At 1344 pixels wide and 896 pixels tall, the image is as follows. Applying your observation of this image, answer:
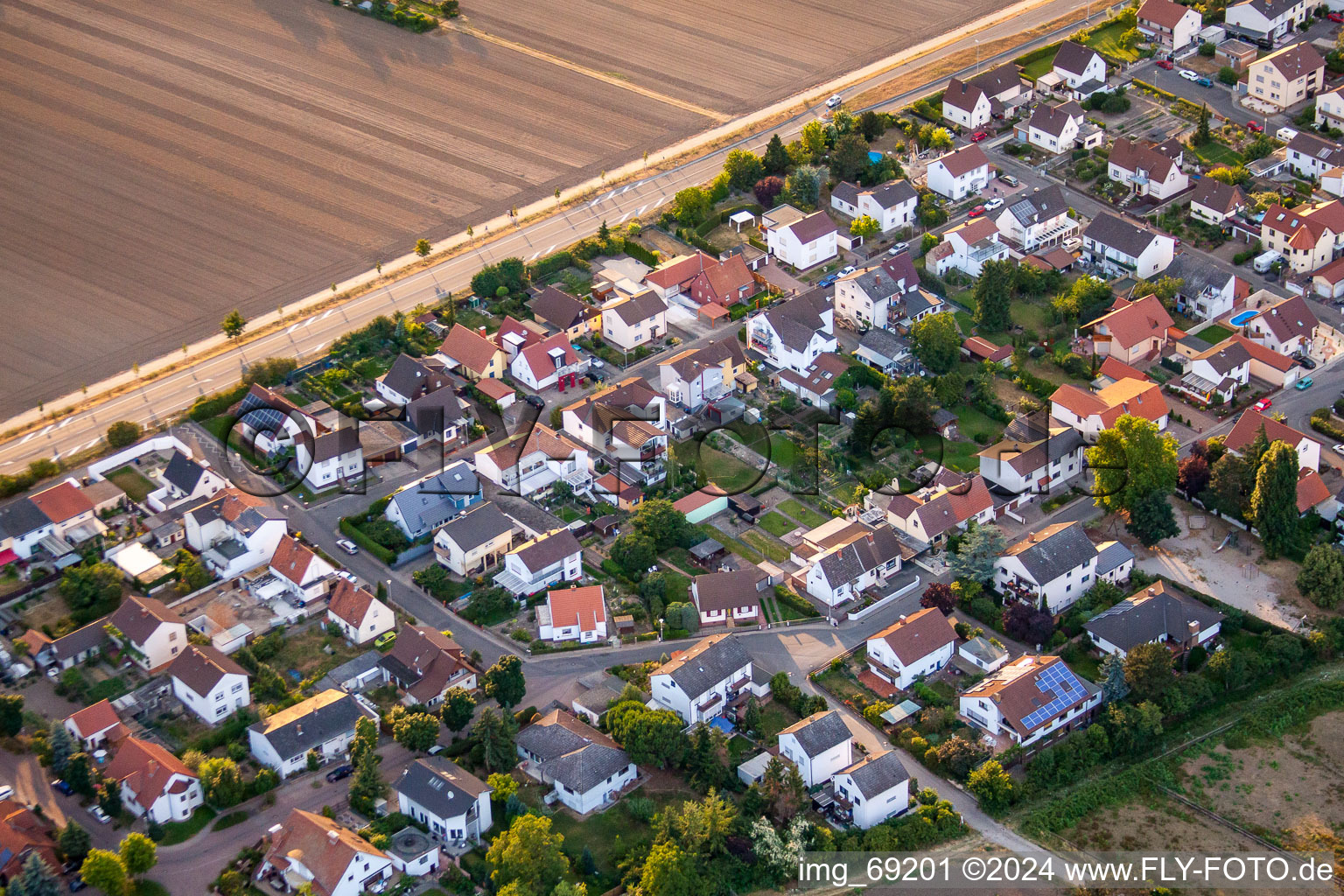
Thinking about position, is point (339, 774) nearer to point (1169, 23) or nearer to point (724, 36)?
point (724, 36)

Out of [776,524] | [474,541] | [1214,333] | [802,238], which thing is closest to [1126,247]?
[1214,333]

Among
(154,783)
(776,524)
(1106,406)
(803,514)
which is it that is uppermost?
(1106,406)

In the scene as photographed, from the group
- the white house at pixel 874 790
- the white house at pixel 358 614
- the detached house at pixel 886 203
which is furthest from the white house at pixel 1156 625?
the detached house at pixel 886 203

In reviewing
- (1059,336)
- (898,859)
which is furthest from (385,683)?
(1059,336)

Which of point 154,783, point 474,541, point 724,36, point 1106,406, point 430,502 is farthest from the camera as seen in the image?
point 724,36

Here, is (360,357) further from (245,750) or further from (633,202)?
(245,750)

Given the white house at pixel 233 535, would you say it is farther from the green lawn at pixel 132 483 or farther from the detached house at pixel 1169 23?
the detached house at pixel 1169 23
